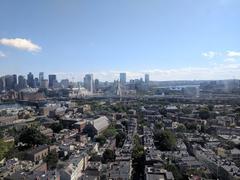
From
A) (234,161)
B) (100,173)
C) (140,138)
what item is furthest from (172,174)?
(140,138)

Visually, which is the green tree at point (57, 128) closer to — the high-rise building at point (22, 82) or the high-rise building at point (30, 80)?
the high-rise building at point (22, 82)

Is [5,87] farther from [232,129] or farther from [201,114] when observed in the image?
[232,129]

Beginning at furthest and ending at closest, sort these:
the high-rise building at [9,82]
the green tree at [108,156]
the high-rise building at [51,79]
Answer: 1. the high-rise building at [51,79]
2. the high-rise building at [9,82]
3. the green tree at [108,156]

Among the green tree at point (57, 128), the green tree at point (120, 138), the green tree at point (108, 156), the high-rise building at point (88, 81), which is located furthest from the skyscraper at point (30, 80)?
the green tree at point (108, 156)

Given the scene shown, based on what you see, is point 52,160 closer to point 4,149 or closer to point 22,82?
point 4,149

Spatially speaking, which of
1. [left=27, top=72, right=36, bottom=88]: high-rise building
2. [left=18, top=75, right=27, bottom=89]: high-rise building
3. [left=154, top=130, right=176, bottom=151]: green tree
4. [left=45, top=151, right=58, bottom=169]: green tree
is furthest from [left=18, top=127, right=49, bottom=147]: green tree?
[left=27, top=72, right=36, bottom=88]: high-rise building

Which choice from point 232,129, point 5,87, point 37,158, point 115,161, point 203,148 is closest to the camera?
point 115,161

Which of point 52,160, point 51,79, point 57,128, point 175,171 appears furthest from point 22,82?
point 175,171

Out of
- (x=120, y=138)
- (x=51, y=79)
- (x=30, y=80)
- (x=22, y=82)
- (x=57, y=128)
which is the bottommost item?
(x=57, y=128)

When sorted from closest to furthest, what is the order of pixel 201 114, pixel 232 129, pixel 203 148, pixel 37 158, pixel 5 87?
pixel 37 158 → pixel 203 148 → pixel 232 129 → pixel 201 114 → pixel 5 87

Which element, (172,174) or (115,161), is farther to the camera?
(115,161)

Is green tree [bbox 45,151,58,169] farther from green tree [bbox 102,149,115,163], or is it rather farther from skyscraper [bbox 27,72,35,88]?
skyscraper [bbox 27,72,35,88]
